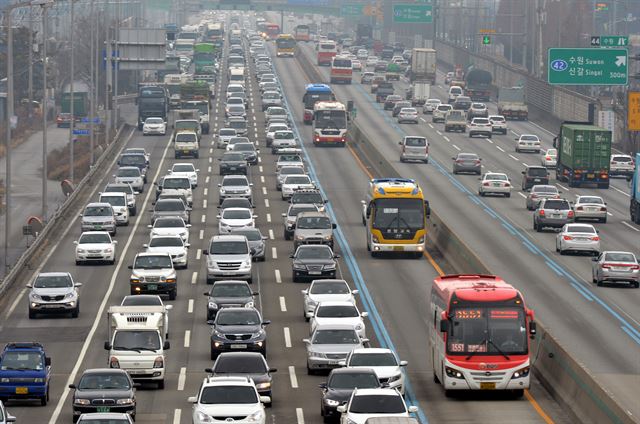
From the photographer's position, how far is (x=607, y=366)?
44.8 metres

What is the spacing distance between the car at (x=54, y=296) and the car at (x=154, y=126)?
66.7 metres

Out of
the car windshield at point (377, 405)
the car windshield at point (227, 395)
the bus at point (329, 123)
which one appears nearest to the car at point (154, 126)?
the bus at point (329, 123)

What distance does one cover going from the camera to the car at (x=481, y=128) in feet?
399

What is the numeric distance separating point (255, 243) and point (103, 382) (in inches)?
1124

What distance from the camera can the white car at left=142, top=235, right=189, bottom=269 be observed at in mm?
62281

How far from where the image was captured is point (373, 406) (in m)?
32.8

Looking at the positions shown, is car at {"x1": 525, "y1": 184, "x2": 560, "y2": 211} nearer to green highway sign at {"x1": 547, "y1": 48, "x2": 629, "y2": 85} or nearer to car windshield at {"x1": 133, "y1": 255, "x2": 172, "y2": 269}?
green highway sign at {"x1": 547, "y1": 48, "x2": 629, "y2": 85}

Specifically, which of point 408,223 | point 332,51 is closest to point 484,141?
point 408,223

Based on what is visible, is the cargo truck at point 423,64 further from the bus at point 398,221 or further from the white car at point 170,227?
the bus at point 398,221

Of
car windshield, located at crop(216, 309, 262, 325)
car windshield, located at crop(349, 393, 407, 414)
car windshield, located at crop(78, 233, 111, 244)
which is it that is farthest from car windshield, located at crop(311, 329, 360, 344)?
car windshield, located at crop(78, 233, 111, 244)

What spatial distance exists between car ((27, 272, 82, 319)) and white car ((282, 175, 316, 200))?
30.7m

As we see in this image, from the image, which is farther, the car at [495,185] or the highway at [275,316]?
the car at [495,185]

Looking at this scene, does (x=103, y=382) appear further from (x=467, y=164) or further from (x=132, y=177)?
(x=467, y=164)

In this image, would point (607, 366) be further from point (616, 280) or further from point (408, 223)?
point (408, 223)
